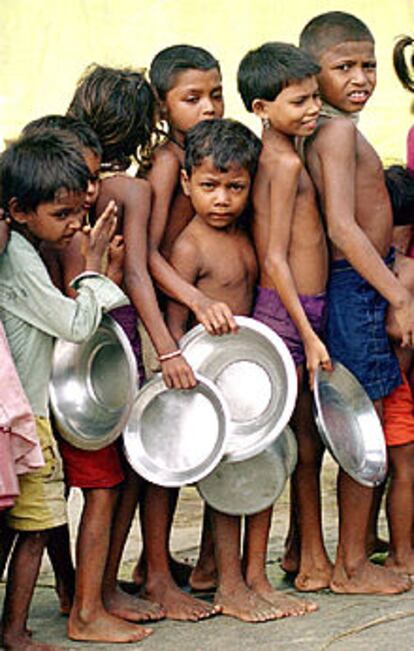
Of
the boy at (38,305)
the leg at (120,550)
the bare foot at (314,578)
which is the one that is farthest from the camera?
the bare foot at (314,578)

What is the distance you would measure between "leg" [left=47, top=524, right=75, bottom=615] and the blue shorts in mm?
1020

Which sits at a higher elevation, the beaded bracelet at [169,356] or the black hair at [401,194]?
the black hair at [401,194]

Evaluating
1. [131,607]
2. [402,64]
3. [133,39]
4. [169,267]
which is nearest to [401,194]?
[402,64]

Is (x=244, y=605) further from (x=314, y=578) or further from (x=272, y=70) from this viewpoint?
(x=272, y=70)

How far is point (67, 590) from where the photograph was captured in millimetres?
4852

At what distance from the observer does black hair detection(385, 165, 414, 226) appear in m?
5.26

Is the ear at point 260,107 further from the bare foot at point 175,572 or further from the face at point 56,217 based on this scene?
the bare foot at point 175,572

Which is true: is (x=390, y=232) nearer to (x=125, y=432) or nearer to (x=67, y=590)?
(x=125, y=432)

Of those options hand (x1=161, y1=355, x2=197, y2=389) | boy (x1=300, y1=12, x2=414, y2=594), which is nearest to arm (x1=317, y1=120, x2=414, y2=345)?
boy (x1=300, y1=12, x2=414, y2=594)

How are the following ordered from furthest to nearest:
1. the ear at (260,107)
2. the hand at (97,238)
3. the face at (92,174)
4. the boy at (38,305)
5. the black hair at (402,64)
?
1. the black hair at (402,64)
2. the ear at (260,107)
3. the face at (92,174)
4. the hand at (97,238)
5. the boy at (38,305)

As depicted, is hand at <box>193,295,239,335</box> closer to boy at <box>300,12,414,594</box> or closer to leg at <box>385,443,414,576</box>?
boy at <box>300,12,414,594</box>

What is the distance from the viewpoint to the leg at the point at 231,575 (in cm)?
475

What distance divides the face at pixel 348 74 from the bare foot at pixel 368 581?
1.46 meters

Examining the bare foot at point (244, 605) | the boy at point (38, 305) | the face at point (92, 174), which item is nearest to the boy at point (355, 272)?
the bare foot at point (244, 605)
